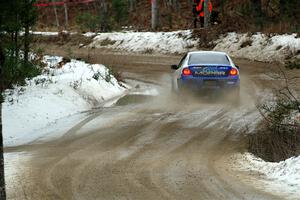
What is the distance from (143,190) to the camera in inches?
264

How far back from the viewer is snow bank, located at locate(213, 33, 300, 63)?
22828mm

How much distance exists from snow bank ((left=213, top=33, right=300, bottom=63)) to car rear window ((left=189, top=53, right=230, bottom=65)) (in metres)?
8.32

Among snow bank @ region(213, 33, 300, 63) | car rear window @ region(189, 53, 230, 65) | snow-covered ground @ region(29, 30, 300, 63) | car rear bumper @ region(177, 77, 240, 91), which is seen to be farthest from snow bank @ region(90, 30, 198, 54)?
car rear bumper @ region(177, 77, 240, 91)

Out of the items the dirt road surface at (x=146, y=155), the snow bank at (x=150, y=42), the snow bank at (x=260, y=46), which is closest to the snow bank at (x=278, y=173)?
the dirt road surface at (x=146, y=155)

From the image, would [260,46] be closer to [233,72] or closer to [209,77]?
[233,72]

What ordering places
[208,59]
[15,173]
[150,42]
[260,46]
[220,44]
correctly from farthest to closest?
[150,42], [220,44], [260,46], [208,59], [15,173]

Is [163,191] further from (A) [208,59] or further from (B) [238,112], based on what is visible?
(A) [208,59]

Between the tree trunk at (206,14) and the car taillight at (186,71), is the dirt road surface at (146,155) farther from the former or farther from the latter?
the tree trunk at (206,14)

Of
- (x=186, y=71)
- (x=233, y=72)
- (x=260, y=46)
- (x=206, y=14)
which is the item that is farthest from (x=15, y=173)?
(x=206, y=14)

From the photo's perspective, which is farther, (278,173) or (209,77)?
(209,77)

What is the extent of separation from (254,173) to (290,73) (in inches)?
498

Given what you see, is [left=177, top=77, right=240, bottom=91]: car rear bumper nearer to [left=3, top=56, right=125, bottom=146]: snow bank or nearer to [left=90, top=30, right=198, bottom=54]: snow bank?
[left=3, top=56, right=125, bottom=146]: snow bank

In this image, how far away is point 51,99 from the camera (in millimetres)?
12961

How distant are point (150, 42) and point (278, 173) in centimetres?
2526
